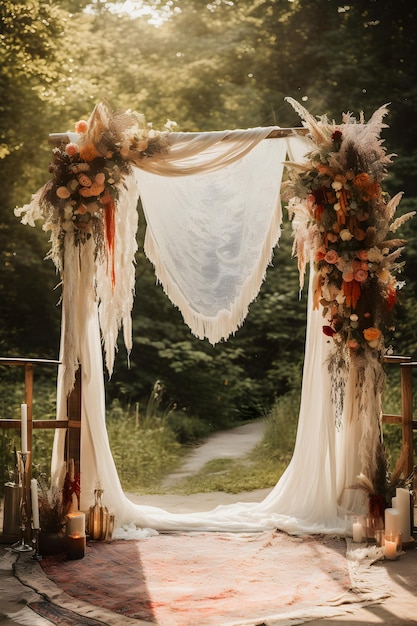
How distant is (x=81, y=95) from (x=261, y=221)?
6.11 metres

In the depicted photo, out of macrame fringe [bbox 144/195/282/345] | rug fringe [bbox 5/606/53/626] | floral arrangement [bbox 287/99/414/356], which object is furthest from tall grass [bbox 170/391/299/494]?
rug fringe [bbox 5/606/53/626]

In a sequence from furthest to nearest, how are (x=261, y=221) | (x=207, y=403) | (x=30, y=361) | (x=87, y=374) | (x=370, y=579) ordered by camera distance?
(x=207, y=403) < (x=261, y=221) < (x=87, y=374) < (x=30, y=361) < (x=370, y=579)

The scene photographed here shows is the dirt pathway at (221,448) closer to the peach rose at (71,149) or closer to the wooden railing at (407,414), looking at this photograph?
the wooden railing at (407,414)

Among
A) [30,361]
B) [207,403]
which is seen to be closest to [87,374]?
[30,361]

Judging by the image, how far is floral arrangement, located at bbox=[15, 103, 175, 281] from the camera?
4555mm

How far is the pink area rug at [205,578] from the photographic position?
3.18m

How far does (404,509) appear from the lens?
4258 millimetres

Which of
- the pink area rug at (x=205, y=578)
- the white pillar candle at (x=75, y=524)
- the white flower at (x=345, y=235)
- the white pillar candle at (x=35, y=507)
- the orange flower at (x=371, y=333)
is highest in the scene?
the white flower at (x=345, y=235)

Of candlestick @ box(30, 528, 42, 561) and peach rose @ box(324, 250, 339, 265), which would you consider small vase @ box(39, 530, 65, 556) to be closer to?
candlestick @ box(30, 528, 42, 561)

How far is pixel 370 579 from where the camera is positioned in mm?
3621

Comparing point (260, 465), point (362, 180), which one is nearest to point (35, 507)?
point (362, 180)

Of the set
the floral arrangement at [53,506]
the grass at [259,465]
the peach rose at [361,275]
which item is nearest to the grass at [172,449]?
the grass at [259,465]

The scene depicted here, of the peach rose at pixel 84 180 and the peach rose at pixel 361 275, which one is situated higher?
the peach rose at pixel 84 180

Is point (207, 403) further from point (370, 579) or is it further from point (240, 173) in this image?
point (370, 579)
